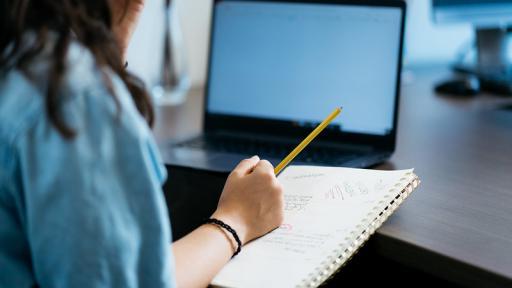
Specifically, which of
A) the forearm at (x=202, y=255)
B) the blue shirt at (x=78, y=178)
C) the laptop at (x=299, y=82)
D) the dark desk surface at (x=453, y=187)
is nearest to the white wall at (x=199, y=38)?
the dark desk surface at (x=453, y=187)

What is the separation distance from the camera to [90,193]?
0.48 meters

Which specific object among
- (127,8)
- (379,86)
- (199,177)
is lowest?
(199,177)

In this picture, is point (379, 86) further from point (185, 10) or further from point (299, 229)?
point (185, 10)

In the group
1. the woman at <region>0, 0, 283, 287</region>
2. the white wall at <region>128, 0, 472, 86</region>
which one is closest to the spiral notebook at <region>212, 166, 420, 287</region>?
the woman at <region>0, 0, 283, 287</region>

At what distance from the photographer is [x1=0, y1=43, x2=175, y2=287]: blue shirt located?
1.55ft

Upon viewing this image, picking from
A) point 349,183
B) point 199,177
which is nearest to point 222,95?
point 199,177

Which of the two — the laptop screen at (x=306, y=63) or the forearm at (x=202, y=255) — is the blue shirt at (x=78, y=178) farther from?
the laptop screen at (x=306, y=63)

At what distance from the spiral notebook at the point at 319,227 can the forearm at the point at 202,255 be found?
0.01 meters

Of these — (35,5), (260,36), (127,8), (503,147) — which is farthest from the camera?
(260,36)

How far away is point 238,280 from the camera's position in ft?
1.93

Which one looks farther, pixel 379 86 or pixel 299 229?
pixel 379 86

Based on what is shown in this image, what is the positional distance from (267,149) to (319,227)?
350mm

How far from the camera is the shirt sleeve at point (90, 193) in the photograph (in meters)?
0.47

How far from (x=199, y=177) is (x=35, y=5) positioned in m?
0.43
